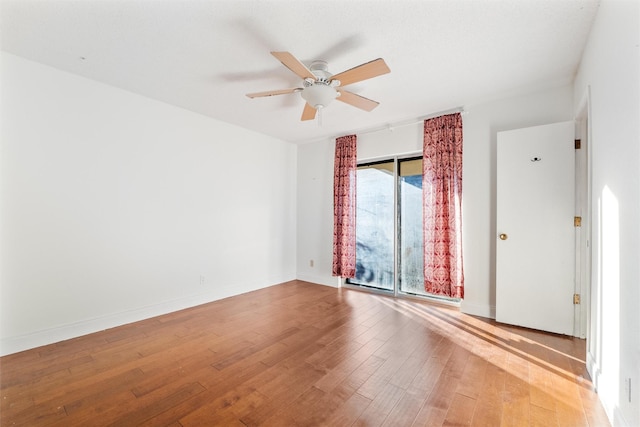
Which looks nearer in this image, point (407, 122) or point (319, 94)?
point (319, 94)

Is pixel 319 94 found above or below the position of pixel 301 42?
below

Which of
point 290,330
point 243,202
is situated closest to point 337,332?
point 290,330

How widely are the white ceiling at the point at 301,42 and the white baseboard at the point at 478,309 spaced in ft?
8.28

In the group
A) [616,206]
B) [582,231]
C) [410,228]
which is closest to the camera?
[616,206]

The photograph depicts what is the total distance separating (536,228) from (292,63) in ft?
9.75

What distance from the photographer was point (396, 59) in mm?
2367

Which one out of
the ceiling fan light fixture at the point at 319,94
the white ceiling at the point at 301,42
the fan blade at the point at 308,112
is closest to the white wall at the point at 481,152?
the white ceiling at the point at 301,42

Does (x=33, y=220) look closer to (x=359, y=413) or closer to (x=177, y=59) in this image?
(x=177, y=59)

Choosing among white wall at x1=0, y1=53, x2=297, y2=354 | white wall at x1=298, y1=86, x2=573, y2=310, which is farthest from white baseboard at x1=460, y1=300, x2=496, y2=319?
white wall at x1=0, y1=53, x2=297, y2=354

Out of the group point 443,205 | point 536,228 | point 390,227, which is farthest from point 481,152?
point 390,227

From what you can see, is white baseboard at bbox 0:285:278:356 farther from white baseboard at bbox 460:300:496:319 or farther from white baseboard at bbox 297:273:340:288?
white baseboard at bbox 460:300:496:319

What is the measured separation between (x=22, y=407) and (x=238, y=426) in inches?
57.1

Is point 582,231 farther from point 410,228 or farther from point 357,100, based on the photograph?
point 357,100

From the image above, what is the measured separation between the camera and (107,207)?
2908 mm
